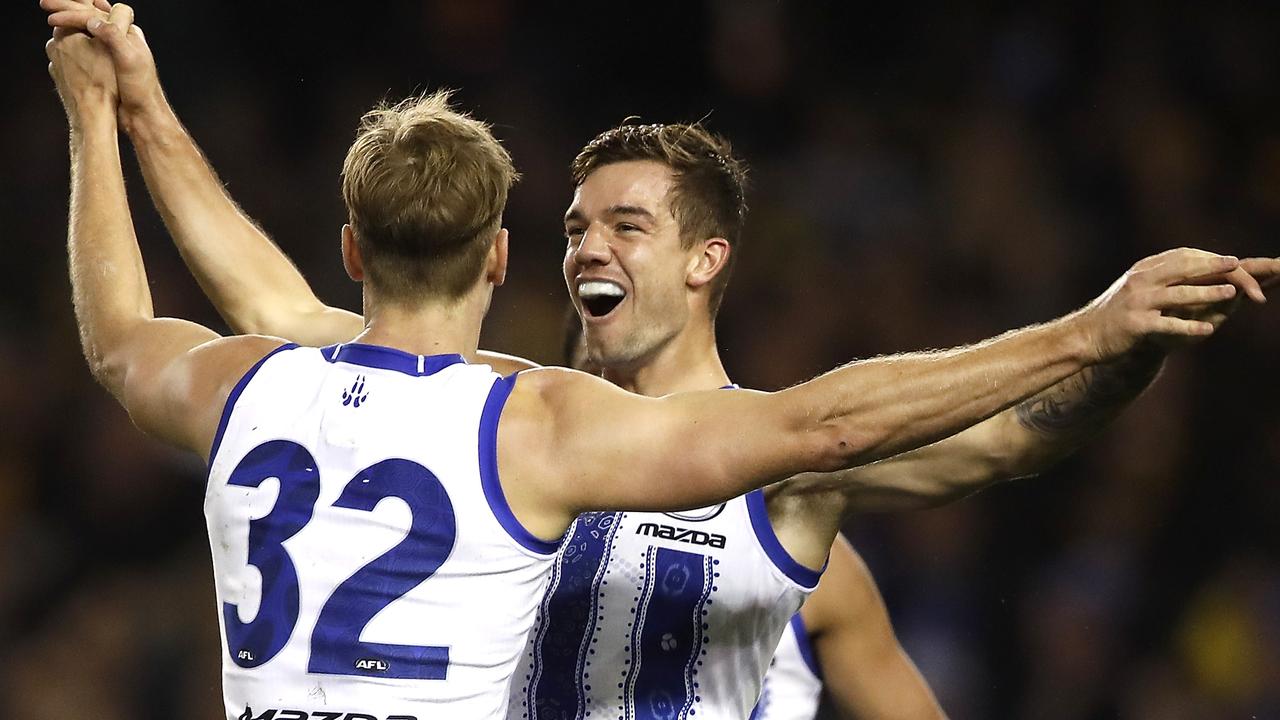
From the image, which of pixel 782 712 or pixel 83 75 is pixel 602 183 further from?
pixel 782 712

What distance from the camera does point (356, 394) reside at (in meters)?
2.78

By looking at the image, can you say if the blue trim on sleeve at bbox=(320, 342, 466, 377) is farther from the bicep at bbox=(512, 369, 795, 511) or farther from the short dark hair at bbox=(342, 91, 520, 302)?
the bicep at bbox=(512, 369, 795, 511)

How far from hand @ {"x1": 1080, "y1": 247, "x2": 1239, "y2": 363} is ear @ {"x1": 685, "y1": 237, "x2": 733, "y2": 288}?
1629 mm

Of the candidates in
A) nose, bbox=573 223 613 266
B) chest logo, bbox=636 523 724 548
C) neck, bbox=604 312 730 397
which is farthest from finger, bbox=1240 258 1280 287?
nose, bbox=573 223 613 266

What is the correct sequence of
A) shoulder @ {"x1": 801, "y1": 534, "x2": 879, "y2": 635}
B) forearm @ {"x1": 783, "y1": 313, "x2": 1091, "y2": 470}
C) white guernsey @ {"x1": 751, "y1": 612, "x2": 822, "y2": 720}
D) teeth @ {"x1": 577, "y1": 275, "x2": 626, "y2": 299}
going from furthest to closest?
shoulder @ {"x1": 801, "y1": 534, "x2": 879, "y2": 635}
white guernsey @ {"x1": 751, "y1": 612, "x2": 822, "y2": 720}
teeth @ {"x1": 577, "y1": 275, "x2": 626, "y2": 299}
forearm @ {"x1": 783, "y1": 313, "x2": 1091, "y2": 470}

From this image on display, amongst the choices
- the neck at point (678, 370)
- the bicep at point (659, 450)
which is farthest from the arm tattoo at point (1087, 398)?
the neck at point (678, 370)

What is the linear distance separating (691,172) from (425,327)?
1.65 meters

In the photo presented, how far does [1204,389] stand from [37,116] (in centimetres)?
698

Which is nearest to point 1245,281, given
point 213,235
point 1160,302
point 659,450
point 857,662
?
point 1160,302

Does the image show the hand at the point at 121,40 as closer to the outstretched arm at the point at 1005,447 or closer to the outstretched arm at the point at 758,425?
the outstretched arm at the point at 758,425

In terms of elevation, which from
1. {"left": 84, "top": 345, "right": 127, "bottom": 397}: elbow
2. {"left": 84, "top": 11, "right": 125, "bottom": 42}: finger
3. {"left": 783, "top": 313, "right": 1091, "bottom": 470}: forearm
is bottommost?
{"left": 783, "top": 313, "right": 1091, "bottom": 470}: forearm

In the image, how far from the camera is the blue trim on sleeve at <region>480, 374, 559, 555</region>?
8.82 ft

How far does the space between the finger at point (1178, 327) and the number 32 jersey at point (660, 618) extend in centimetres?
116

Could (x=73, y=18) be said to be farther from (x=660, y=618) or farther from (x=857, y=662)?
(x=857, y=662)
